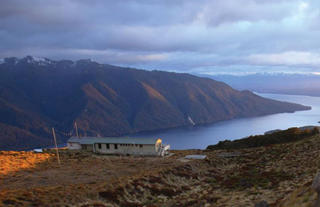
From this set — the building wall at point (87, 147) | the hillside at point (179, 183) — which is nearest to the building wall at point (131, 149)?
the building wall at point (87, 147)

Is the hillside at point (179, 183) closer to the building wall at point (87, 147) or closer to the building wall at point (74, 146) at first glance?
the building wall at point (87, 147)

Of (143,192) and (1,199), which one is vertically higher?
(1,199)

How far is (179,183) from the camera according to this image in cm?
2684

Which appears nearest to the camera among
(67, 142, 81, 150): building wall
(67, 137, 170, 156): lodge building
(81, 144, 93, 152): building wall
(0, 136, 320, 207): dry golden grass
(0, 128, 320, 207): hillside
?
(0, 128, 320, 207): hillside

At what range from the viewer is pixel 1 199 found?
18328 millimetres

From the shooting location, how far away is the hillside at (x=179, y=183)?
61.7ft

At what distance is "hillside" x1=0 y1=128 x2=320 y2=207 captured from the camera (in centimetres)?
1880

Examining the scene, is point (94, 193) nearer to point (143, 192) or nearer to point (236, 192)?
point (143, 192)

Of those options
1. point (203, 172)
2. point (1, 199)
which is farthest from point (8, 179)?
point (203, 172)

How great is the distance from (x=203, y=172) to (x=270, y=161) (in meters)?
9.80

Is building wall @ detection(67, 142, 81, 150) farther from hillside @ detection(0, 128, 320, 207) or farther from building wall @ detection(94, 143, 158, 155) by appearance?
hillside @ detection(0, 128, 320, 207)

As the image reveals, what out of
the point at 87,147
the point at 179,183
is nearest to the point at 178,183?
the point at 179,183

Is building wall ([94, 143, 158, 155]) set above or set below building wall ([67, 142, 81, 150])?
below

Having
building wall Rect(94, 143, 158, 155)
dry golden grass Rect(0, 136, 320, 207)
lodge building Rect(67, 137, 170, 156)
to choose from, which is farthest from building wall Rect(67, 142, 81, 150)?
dry golden grass Rect(0, 136, 320, 207)
